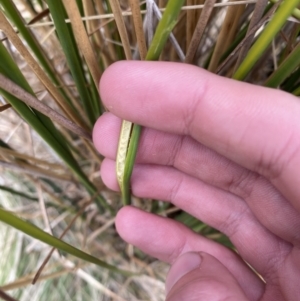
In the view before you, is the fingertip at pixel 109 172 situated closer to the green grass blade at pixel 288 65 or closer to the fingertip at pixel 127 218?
the fingertip at pixel 127 218

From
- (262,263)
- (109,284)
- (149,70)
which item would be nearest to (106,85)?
(149,70)

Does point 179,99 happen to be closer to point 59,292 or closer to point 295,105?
point 295,105

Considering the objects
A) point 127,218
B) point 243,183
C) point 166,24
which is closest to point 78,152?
point 127,218

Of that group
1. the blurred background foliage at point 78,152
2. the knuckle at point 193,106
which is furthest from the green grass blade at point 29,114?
the knuckle at point 193,106

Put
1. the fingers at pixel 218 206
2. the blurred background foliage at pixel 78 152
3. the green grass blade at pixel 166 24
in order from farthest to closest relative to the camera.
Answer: the fingers at pixel 218 206 → the blurred background foliage at pixel 78 152 → the green grass blade at pixel 166 24

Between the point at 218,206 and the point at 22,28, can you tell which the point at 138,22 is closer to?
the point at 22,28

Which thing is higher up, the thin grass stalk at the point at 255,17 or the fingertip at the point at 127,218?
the thin grass stalk at the point at 255,17

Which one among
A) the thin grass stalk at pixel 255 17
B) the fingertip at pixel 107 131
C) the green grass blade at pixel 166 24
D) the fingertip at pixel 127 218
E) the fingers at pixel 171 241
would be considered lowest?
the fingers at pixel 171 241
